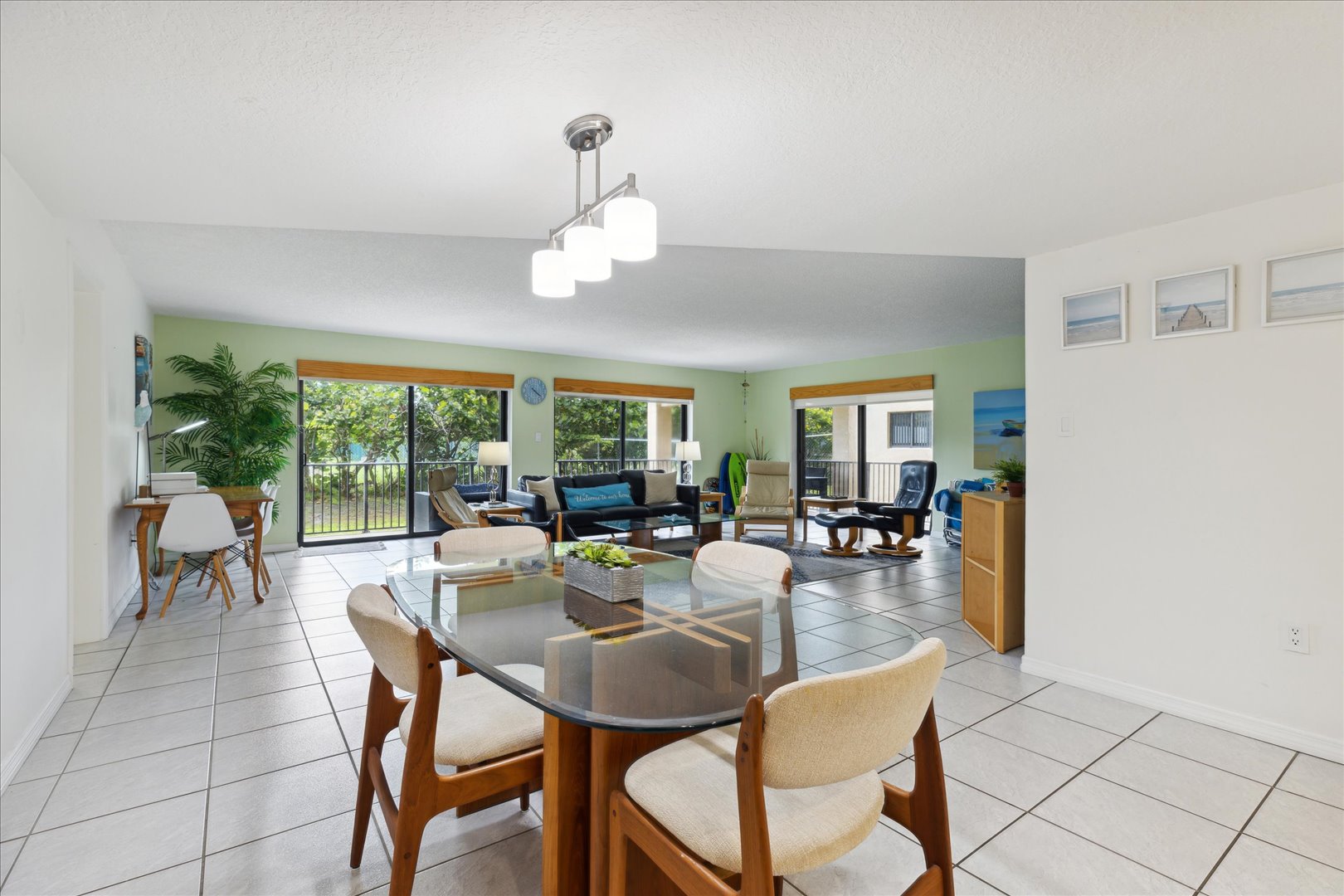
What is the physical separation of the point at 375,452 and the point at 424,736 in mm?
6283

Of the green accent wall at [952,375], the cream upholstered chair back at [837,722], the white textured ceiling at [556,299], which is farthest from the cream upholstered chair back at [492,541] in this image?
the green accent wall at [952,375]

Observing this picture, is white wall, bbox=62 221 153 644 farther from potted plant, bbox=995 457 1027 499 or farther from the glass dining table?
potted plant, bbox=995 457 1027 499

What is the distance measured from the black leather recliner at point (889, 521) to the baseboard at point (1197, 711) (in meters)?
2.96

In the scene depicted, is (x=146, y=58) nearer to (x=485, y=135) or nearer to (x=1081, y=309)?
(x=485, y=135)

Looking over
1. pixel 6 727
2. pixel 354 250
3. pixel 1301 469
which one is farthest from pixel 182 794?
pixel 1301 469

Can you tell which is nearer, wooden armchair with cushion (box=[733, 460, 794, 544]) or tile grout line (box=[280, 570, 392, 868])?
tile grout line (box=[280, 570, 392, 868])

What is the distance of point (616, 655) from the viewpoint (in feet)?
4.70

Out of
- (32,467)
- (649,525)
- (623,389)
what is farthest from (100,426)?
(623,389)

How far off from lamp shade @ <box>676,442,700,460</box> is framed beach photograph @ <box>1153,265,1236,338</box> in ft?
20.5

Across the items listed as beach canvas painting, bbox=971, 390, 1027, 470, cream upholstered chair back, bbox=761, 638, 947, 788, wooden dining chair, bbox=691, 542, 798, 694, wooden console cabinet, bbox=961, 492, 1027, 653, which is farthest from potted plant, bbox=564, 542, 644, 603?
beach canvas painting, bbox=971, 390, 1027, 470

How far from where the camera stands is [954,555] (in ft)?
20.7

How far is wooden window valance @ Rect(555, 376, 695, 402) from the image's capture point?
8094 mm

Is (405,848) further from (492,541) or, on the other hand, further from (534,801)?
(492,541)

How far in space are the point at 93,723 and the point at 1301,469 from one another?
4573mm
